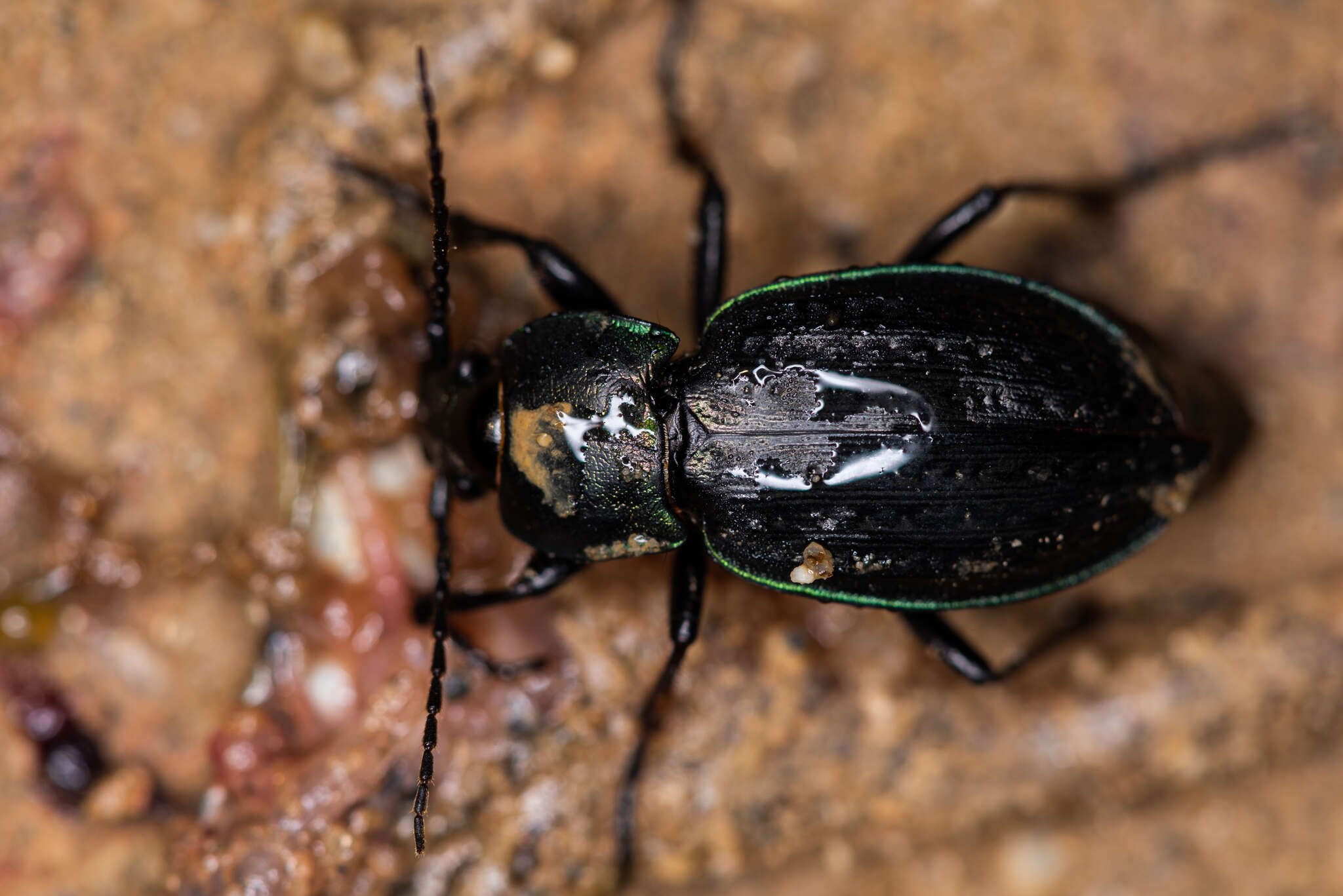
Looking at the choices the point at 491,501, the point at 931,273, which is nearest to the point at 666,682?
the point at 491,501

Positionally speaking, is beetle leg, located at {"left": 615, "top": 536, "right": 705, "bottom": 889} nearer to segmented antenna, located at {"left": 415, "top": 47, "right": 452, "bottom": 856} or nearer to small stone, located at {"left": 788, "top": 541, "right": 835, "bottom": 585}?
small stone, located at {"left": 788, "top": 541, "right": 835, "bottom": 585}

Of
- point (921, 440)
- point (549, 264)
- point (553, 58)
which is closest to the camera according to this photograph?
point (921, 440)

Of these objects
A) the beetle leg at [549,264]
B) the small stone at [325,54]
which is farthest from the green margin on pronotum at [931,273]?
the small stone at [325,54]

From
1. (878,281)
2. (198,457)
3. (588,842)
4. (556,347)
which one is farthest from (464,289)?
(588,842)

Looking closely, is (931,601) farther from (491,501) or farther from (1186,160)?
(1186,160)

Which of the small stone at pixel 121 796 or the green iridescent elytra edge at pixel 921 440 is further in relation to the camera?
the small stone at pixel 121 796

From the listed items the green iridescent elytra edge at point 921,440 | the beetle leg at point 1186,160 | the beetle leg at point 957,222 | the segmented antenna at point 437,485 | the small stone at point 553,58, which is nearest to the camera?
the segmented antenna at point 437,485

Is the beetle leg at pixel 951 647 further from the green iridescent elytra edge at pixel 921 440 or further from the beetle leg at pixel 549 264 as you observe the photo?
the beetle leg at pixel 549 264
